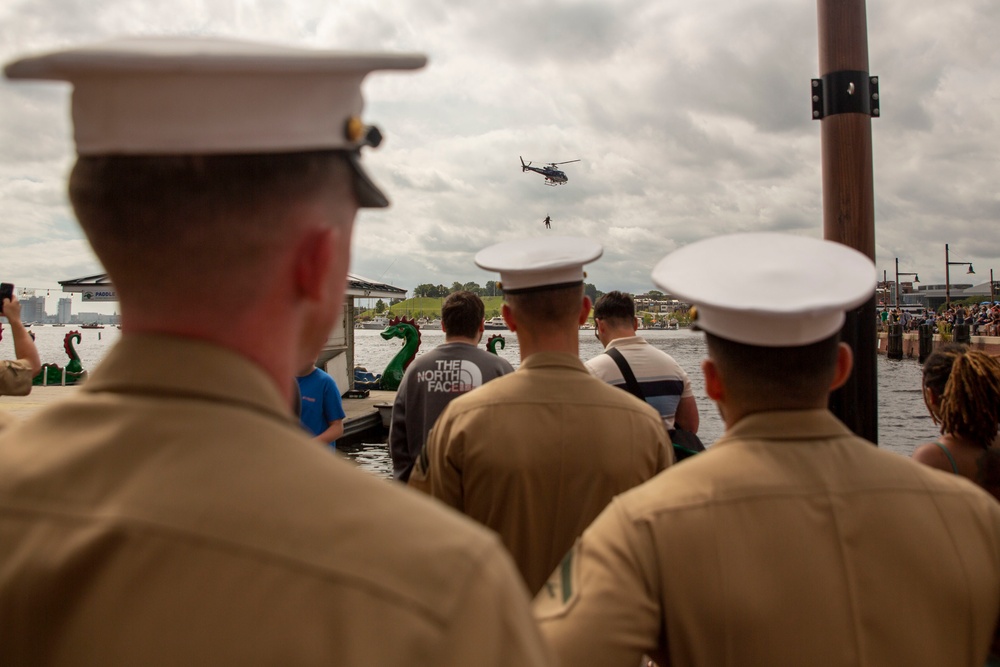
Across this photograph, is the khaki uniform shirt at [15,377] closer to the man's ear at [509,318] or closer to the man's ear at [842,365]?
the man's ear at [509,318]

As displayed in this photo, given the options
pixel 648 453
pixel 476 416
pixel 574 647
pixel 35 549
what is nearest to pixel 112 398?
pixel 35 549

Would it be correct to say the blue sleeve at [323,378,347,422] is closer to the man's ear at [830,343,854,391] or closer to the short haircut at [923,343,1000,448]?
the short haircut at [923,343,1000,448]

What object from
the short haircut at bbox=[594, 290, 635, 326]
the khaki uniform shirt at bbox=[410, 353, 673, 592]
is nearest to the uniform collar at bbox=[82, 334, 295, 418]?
the khaki uniform shirt at bbox=[410, 353, 673, 592]

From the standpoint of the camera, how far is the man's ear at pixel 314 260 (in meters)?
1.15

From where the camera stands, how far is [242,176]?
1.11 metres

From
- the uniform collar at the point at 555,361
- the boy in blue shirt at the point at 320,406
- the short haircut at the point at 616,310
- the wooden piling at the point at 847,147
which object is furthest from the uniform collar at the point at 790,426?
the boy in blue shirt at the point at 320,406

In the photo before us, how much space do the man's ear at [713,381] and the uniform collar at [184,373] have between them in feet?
4.25

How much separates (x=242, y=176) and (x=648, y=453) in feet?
7.56

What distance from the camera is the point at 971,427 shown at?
3.40 m

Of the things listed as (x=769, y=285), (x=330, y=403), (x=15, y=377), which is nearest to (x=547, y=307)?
(x=769, y=285)

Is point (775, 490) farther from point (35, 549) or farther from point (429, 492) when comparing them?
point (429, 492)

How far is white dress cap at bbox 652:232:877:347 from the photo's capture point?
6.14 feet

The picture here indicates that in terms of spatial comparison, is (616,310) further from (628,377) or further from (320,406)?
(320,406)

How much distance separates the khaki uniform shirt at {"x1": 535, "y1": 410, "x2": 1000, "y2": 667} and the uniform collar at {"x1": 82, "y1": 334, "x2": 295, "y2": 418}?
2.94 feet
